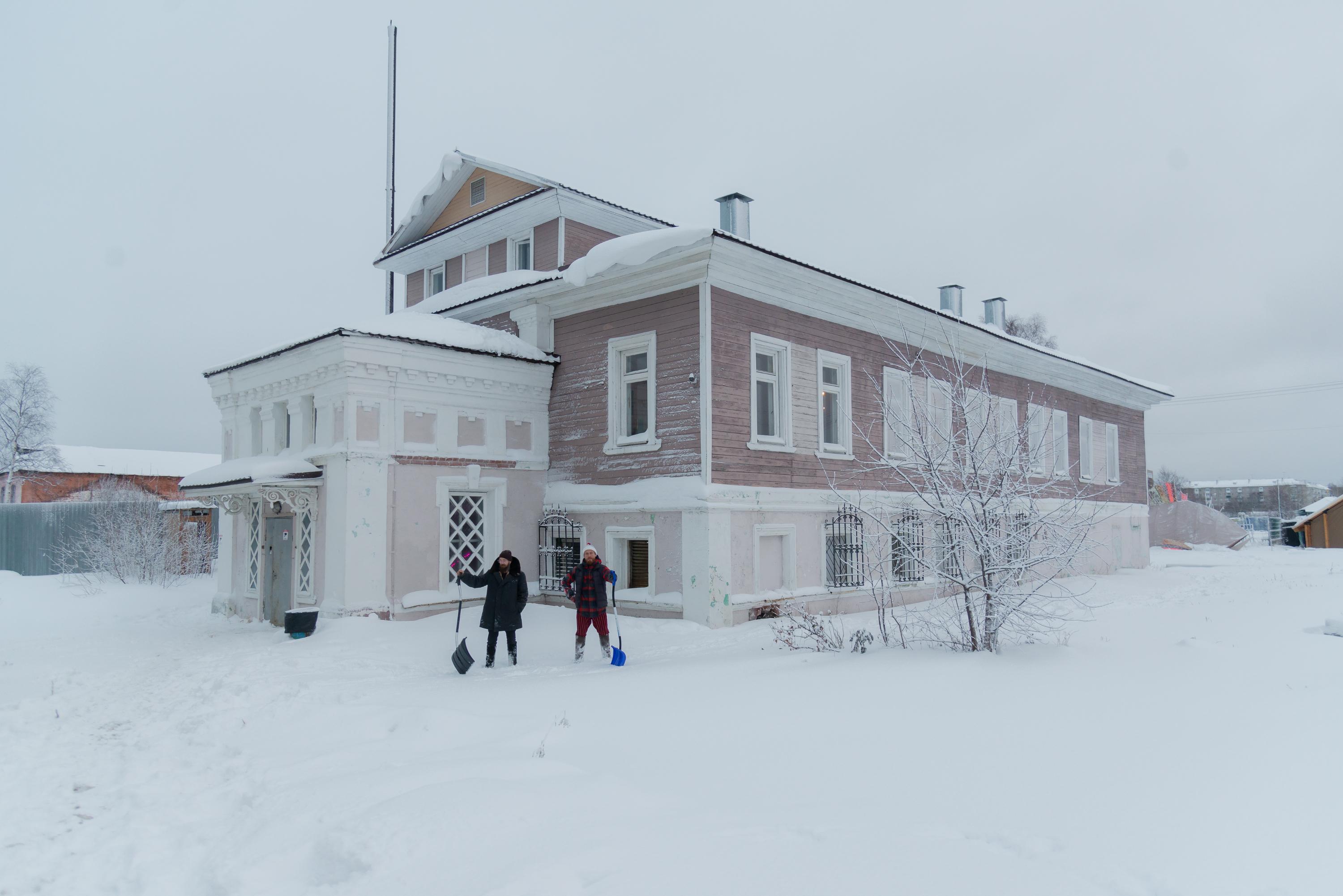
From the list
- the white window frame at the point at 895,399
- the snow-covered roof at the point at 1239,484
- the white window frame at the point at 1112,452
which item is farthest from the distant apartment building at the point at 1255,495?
the white window frame at the point at 895,399

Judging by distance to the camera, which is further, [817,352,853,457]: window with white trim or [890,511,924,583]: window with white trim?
[817,352,853,457]: window with white trim

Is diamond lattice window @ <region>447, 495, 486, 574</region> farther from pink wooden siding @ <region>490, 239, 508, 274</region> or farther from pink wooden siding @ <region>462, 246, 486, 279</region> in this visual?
pink wooden siding @ <region>462, 246, 486, 279</region>

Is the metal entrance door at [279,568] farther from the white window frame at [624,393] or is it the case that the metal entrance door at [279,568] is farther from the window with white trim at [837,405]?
the window with white trim at [837,405]

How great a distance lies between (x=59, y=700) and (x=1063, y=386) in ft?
78.1

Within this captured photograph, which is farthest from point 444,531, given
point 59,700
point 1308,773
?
point 1308,773

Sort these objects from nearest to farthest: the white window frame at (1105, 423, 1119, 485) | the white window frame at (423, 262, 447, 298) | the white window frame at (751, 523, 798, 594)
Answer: the white window frame at (751, 523, 798, 594) < the white window frame at (423, 262, 447, 298) < the white window frame at (1105, 423, 1119, 485)

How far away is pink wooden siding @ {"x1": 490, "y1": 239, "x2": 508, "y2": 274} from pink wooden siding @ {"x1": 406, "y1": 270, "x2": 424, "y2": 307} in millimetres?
3050

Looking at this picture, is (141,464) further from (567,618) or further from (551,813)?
(551,813)

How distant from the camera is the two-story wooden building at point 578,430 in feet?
45.2

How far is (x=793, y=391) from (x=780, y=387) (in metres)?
0.26

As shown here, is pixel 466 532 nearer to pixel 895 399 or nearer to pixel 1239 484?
pixel 895 399

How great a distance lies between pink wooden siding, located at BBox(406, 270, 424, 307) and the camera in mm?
21922

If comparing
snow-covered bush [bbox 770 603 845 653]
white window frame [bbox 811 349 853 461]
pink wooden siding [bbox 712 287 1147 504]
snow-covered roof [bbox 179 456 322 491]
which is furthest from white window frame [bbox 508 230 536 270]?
snow-covered bush [bbox 770 603 845 653]

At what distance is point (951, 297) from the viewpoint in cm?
2616
